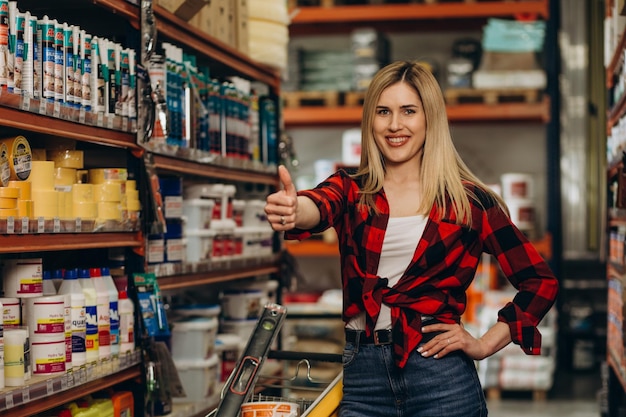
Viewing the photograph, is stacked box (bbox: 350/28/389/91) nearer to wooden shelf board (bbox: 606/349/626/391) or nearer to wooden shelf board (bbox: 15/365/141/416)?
wooden shelf board (bbox: 606/349/626/391)

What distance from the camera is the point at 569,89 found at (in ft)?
33.6

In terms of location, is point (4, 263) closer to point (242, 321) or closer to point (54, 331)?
point (54, 331)

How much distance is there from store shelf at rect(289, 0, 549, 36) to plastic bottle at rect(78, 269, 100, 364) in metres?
5.23

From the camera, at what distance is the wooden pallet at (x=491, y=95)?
8.55m

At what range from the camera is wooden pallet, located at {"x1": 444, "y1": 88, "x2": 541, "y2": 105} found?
28.0 ft

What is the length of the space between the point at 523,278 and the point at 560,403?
514 cm

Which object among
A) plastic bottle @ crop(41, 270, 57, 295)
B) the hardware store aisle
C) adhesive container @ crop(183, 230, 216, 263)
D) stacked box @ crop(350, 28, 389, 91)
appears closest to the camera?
plastic bottle @ crop(41, 270, 57, 295)

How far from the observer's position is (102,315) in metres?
3.84

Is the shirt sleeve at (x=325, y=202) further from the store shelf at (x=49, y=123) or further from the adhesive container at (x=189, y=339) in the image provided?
the adhesive container at (x=189, y=339)

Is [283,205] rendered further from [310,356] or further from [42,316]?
[42,316]

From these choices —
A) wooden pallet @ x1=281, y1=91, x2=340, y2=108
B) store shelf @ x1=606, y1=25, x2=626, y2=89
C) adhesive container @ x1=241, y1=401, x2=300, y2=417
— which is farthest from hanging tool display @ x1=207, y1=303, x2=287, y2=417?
wooden pallet @ x1=281, y1=91, x2=340, y2=108

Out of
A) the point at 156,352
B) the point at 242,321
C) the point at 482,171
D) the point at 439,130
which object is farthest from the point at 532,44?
the point at 439,130

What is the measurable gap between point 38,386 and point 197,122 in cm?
190

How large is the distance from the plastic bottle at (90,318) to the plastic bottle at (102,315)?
0.9 inches
